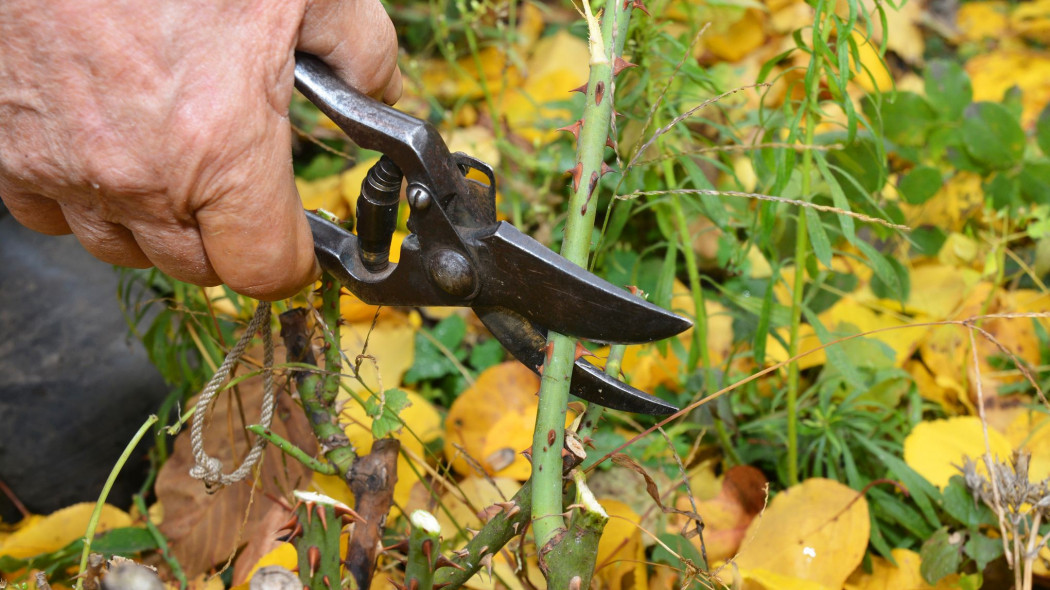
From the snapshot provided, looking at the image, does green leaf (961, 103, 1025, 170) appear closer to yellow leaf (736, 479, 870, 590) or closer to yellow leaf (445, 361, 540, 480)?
yellow leaf (736, 479, 870, 590)

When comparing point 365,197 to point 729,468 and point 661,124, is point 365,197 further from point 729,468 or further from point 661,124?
point 729,468

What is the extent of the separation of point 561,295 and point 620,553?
56cm

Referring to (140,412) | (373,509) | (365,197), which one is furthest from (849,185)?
(140,412)

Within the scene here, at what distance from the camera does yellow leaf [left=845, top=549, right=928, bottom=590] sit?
4.43 feet

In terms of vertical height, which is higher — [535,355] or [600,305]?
[600,305]

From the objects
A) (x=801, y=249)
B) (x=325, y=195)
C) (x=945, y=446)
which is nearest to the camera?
(x=801, y=249)

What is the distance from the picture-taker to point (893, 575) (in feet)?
4.48

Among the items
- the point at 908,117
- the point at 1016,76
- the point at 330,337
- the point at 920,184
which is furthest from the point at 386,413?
the point at 1016,76

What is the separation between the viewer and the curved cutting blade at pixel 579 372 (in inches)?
41.3

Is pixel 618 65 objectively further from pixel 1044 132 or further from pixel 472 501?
pixel 1044 132

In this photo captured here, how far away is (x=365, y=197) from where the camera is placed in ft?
3.46

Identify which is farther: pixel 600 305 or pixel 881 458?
pixel 881 458

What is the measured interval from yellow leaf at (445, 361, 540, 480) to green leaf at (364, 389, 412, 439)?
46cm

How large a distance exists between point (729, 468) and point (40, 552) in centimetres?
134
